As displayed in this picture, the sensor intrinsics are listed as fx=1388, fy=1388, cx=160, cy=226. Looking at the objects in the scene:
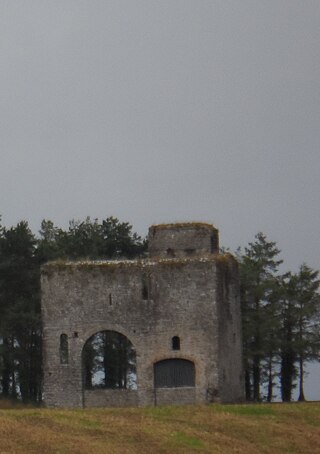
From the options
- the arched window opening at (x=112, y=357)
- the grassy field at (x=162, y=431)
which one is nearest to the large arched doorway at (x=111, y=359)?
the arched window opening at (x=112, y=357)

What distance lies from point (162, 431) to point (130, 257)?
3499cm

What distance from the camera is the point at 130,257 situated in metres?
78.2

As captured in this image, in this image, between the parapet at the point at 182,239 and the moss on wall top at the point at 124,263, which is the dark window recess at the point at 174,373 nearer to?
the moss on wall top at the point at 124,263

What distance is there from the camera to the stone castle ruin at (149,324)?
61.3 meters

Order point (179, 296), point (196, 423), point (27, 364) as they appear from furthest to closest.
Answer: point (27, 364) → point (179, 296) → point (196, 423)

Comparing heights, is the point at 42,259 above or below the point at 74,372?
above

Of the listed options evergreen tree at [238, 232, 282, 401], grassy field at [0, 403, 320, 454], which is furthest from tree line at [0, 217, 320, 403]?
grassy field at [0, 403, 320, 454]

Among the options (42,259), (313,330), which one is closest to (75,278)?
(42,259)

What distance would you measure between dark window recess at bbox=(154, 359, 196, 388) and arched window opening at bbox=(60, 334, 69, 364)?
13.8 feet

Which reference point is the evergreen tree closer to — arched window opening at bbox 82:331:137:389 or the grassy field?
arched window opening at bbox 82:331:137:389

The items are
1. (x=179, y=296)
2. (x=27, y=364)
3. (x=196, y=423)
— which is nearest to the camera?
(x=196, y=423)

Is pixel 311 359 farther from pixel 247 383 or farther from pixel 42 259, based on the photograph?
pixel 42 259

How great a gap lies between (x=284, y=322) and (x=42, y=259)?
45.7 feet

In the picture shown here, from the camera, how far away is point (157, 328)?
61.7 meters
